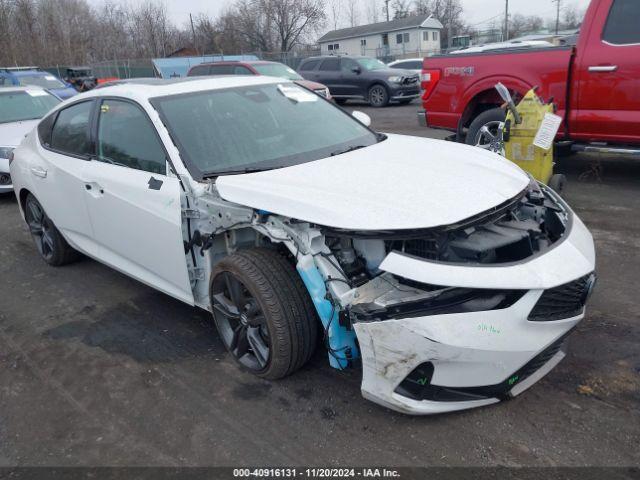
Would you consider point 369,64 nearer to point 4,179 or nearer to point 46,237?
point 4,179

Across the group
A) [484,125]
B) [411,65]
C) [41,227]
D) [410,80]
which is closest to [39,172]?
[41,227]

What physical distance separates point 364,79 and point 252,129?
14.4 metres

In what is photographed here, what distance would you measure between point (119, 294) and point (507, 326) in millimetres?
3260

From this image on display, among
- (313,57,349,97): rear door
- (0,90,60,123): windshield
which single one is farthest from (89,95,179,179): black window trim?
(313,57,349,97): rear door

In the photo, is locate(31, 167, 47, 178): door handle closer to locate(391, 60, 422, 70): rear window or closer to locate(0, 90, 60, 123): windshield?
locate(0, 90, 60, 123): windshield

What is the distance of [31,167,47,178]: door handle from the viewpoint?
4.50 metres

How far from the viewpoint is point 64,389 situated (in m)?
3.16

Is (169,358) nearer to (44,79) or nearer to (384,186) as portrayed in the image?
(384,186)

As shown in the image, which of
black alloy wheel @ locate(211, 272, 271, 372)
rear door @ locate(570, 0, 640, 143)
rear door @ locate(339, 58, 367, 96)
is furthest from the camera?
rear door @ locate(339, 58, 367, 96)

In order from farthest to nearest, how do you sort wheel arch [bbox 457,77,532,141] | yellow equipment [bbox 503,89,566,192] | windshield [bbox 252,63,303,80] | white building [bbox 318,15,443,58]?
white building [bbox 318,15,443,58] < windshield [bbox 252,63,303,80] < wheel arch [bbox 457,77,532,141] < yellow equipment [bbox 503,89,566,192]

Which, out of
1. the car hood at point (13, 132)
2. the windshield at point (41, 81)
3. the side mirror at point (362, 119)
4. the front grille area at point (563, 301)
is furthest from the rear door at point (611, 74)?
the windshield at point (41, 81)

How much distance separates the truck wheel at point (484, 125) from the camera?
6.55m

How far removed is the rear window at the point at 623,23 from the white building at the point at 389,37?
54068mm

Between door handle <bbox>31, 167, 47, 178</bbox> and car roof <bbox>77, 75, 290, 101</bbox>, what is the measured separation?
82cm
